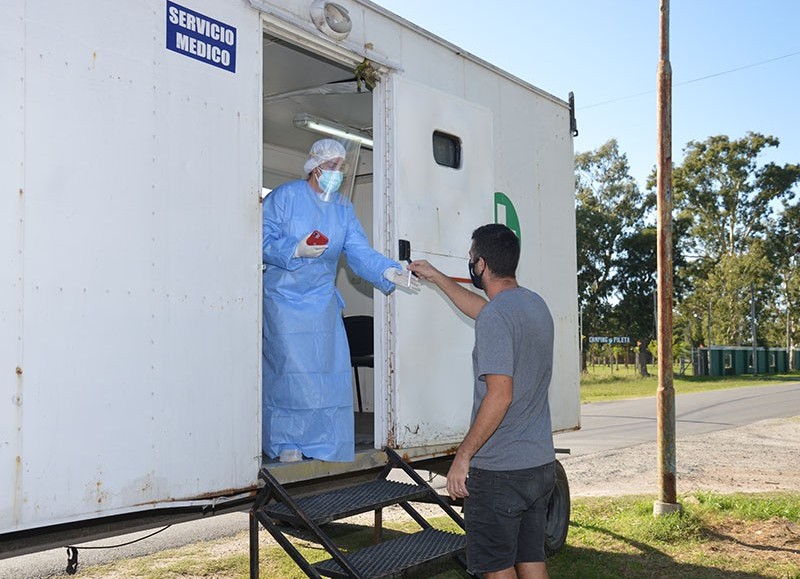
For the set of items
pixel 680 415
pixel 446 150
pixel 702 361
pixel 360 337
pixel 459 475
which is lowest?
pixel 680 415

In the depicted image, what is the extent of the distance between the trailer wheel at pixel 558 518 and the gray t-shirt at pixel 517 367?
8.36 ft

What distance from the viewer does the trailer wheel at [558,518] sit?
216 inches

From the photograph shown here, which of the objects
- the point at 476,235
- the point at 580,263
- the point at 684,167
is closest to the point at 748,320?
the point at 684,167

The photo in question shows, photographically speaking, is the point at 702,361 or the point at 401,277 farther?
the point at 702,361

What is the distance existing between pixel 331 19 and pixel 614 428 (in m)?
11.1

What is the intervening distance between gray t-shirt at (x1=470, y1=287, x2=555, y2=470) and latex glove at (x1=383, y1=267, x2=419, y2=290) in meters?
1.03

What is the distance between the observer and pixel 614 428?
45.0 ft

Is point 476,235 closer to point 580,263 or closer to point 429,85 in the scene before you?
point 429,85

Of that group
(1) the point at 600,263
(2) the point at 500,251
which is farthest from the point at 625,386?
(2) the point at 500,251

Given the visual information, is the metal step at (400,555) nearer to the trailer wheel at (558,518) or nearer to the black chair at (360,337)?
the trailer wheel at (558,518)

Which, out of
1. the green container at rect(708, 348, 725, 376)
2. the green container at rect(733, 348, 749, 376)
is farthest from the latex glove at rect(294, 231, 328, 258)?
the green container at rect(733, 348, 749, 376)

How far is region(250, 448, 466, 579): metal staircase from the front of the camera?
344 cm

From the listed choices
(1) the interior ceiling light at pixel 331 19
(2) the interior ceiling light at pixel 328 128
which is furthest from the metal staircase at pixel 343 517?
(2) the interior ceiling light at pixel 328 128

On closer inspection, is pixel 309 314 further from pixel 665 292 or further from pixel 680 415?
pixel 680 415
